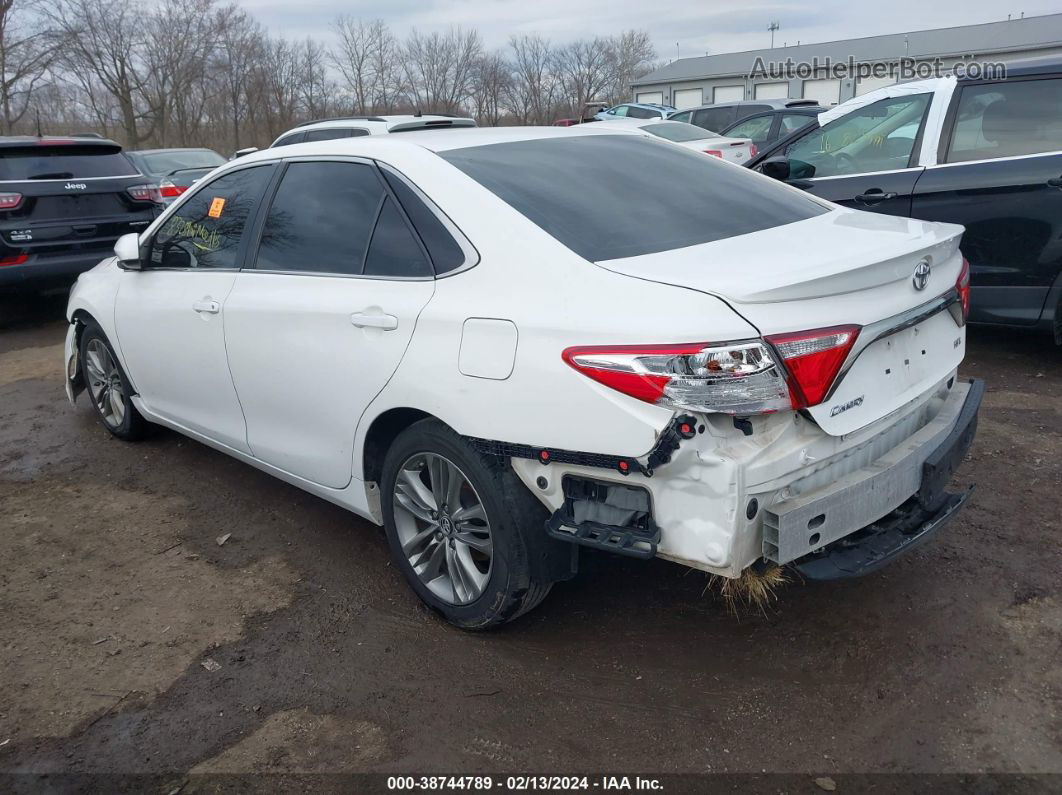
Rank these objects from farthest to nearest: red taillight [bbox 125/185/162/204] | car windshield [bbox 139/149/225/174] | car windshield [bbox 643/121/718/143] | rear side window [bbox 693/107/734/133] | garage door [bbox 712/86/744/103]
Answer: garage door [bbox 712/86/744/103]
rear side window [bbox 693/107/734/133]
car windshield [bbox 139/149/225/174]
car windshield [bbox 643/121/718/143]
red taillight [bbox 125/185/162/204]

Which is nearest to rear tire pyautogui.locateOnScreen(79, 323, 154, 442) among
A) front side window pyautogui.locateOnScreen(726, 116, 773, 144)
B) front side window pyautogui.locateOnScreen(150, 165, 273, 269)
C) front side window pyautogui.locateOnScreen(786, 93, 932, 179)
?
front side window pyautogui.locateOnScreen(150, 165, 273, 269)

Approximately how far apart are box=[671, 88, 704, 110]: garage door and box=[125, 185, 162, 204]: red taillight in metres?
47.5

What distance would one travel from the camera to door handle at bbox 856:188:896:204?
5.93 metres

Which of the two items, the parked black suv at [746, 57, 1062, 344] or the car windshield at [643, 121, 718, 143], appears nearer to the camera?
the parked black suv at [746, 57, 1062, 344]

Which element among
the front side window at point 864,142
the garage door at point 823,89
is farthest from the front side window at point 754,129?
the garage door at point 823,89

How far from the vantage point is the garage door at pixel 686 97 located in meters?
52.3

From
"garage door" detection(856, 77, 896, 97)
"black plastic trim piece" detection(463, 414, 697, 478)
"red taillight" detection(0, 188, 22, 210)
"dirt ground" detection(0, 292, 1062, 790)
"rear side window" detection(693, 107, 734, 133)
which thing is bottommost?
"dirt ground" detection(0, 292, 1062, 790)

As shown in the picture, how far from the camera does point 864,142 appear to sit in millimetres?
6246

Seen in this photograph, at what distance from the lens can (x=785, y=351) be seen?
7.70 feet

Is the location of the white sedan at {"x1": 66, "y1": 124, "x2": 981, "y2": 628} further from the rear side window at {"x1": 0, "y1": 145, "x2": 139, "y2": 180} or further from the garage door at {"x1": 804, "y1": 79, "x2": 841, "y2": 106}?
the garage door at {"x1": 804, "y1": 79, "x2": 841, "y2": 106}

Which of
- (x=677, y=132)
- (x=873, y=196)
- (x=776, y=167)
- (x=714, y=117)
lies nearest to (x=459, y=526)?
(x=776, y=167)

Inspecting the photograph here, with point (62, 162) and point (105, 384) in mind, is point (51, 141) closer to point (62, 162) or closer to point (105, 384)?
point (62, 162)

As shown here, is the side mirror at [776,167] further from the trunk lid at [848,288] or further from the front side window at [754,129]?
the front side window at [754,129]

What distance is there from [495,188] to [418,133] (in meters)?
0.89
